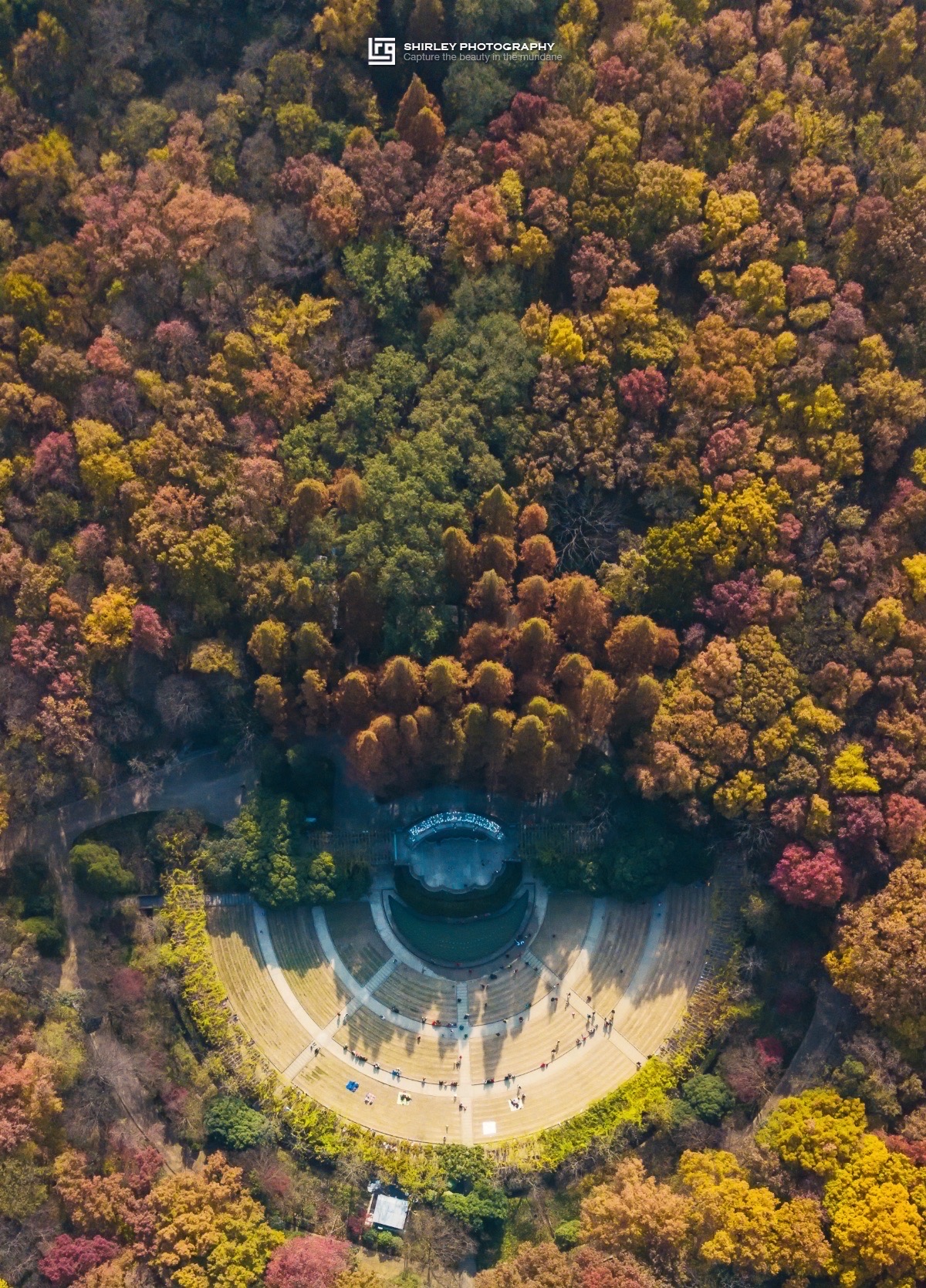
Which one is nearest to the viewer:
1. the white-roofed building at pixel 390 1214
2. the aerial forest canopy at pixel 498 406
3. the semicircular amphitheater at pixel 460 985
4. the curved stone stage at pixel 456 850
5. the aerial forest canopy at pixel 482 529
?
the aerial forest canopy at pixel 482 529

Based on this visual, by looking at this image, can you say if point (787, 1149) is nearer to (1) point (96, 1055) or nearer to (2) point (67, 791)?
(1) point (96, 1055)

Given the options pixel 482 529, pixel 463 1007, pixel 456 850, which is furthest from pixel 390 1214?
pixel 482 529

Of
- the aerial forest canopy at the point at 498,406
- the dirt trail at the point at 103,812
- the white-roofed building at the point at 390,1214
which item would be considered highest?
the aerial forest canopy at the point at 498,406

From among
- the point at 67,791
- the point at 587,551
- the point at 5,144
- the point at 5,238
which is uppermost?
the point at 5,144

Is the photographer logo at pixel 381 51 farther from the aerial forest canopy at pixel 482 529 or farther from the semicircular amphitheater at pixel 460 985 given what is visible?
the semicircular amphitheater at pixel 460 985

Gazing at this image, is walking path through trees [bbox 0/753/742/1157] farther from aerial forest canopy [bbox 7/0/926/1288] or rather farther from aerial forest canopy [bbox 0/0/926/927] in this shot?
aerial forest canopy [bbox 0/0/926/927]

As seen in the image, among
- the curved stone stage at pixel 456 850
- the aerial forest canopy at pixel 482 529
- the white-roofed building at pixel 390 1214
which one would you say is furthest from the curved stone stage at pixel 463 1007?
the white-roofed building at pixel 390 1214

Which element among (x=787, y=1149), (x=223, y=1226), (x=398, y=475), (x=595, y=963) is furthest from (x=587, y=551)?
(x=223, y=1226)

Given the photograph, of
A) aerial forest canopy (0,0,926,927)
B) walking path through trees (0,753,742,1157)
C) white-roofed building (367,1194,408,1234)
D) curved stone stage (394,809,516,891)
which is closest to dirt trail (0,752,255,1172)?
walking path through trees (0,753,742,1157)
